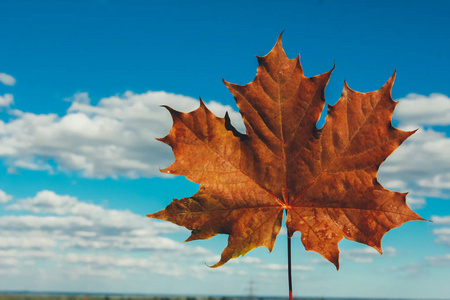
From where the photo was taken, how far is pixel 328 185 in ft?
6.21

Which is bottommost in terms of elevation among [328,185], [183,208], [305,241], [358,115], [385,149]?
[305,241]

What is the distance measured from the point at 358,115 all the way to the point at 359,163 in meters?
0.23

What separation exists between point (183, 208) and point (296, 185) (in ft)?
1.84

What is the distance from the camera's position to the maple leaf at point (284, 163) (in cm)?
185

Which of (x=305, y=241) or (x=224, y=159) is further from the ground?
(x=224, y=159)

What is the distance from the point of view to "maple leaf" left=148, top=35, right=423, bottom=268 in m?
1.85

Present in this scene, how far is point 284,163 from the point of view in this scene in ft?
6.32

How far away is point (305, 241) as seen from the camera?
187cm

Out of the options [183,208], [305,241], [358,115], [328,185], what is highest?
[358,115]

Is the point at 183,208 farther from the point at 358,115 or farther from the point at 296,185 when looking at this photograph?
the point at 358,115

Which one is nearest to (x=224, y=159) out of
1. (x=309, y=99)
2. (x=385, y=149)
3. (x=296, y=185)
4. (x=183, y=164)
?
(x=183, y=164)

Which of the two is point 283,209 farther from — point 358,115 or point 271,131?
point 358,115

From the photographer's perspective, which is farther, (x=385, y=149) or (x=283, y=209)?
(x=283, y=209)

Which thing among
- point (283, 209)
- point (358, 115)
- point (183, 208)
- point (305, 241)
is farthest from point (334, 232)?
point (183, 208)
